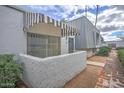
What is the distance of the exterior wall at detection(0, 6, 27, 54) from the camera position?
479cm

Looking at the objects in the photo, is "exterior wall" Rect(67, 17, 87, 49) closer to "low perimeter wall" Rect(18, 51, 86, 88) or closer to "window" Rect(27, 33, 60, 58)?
"window" Rect(27, 33, 60, 58)

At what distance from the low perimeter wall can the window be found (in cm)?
168

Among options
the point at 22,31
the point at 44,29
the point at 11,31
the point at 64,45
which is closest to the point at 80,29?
the point at 64,45

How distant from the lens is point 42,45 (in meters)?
7.11

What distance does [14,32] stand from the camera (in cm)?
520

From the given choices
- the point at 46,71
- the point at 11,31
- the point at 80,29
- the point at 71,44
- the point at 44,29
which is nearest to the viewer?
the point at 46,71

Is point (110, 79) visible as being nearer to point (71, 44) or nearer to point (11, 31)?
point (11, 31)

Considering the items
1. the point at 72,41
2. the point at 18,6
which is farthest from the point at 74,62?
the point at 72,41

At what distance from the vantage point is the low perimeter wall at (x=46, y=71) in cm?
369

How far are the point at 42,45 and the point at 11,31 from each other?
234 cm

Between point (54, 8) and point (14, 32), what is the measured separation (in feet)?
7.46
